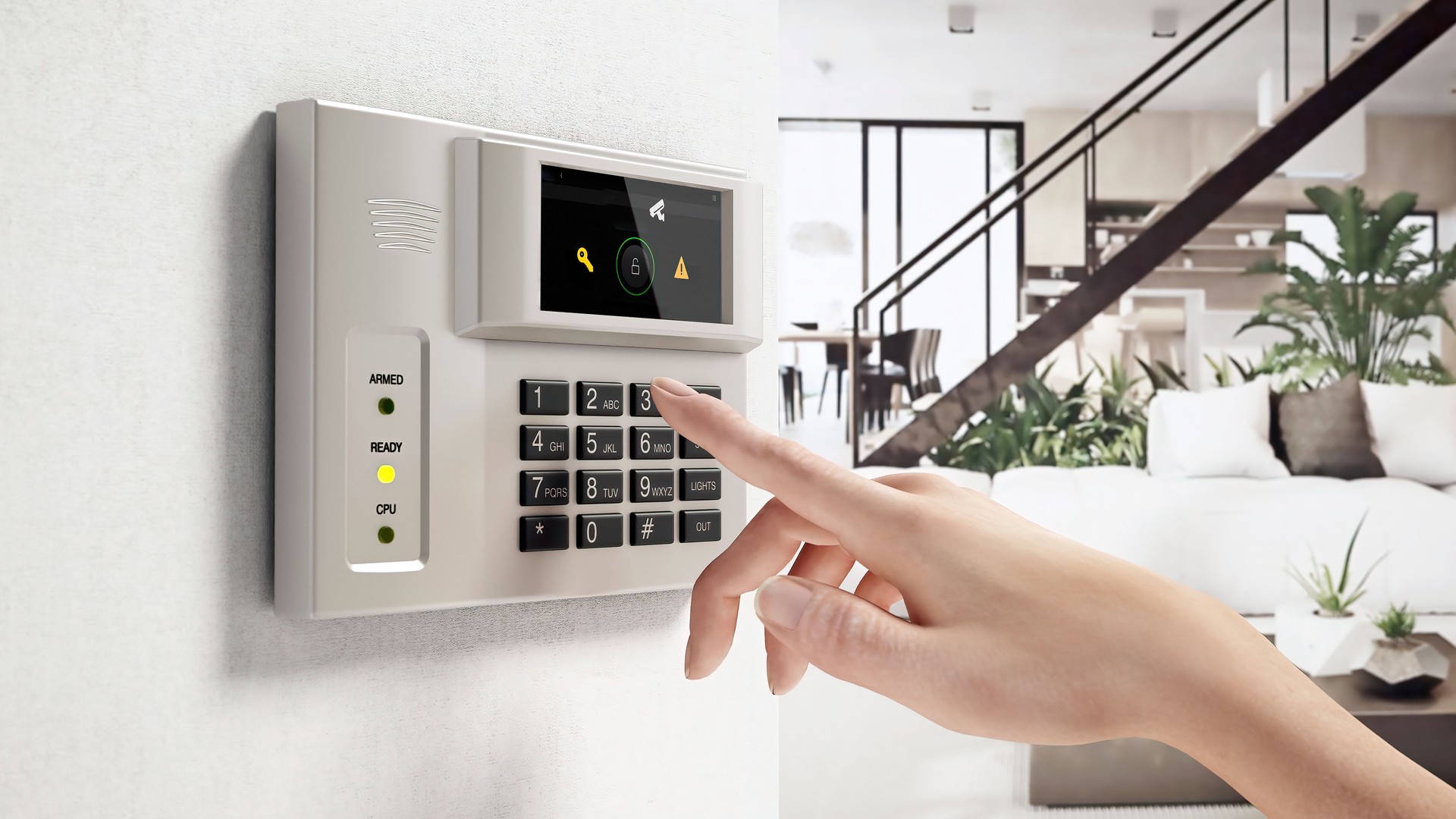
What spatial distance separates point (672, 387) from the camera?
1.08 ft

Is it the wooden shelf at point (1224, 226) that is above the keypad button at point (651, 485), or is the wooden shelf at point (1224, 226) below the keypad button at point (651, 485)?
above

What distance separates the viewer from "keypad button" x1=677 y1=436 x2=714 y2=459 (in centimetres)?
35

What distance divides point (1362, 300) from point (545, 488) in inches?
228

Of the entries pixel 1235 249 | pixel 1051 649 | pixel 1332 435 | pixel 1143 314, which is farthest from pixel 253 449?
pixel 1235 249

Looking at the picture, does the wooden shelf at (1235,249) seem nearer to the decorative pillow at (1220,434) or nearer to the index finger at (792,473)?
the decorative pillow at (1220,434)

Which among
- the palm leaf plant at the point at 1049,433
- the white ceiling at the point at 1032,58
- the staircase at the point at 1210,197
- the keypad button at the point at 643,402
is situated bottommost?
the palm leaf plant at the point at 1049,433

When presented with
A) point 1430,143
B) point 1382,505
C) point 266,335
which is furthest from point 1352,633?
point 1430,143

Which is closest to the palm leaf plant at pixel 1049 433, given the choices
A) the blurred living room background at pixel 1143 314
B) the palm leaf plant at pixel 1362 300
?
the blurred living room background at pixel 1143 314

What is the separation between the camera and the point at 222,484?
27 cm

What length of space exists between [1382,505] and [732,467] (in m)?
4.13

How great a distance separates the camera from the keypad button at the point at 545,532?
1.01 feet

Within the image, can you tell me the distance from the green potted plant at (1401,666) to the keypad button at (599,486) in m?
2.11

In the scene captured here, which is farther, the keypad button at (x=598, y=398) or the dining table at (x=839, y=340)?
the dining table at (x=839, y=340)

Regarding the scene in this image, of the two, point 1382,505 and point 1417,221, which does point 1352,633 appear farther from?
point 1417,221
